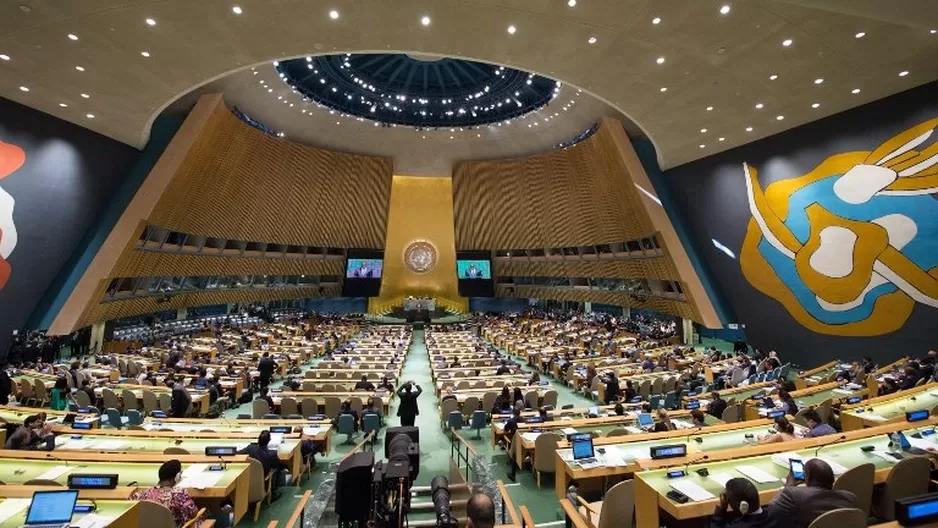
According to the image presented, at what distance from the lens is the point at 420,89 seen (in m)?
31.8

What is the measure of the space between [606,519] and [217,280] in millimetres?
29912

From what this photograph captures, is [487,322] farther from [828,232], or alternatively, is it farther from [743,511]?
[743,511]

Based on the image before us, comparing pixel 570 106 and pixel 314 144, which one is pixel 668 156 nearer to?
pixel 570 106

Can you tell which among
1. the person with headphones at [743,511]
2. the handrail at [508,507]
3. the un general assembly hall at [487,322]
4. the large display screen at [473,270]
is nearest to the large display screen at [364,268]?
the un general assembly hall at [487,322]

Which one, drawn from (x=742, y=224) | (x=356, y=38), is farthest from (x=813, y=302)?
(x=356, y=38)

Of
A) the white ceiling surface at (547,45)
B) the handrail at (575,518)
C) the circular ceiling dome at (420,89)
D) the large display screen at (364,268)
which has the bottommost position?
the handrail at (575,518)

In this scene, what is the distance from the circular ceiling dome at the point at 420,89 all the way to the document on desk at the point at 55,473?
23.0 metres

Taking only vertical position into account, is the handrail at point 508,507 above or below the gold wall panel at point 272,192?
below

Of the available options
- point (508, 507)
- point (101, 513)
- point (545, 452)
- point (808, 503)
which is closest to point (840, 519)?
point (808, 503)

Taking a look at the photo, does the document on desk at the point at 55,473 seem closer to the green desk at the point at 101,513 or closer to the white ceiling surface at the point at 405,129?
the green desk at the point at 101,513

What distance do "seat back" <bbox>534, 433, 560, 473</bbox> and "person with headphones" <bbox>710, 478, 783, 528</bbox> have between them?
3.16 m

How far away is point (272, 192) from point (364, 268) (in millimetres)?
11492

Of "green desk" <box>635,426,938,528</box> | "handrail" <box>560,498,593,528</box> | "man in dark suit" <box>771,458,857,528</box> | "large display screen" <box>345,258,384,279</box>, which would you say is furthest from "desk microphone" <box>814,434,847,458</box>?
"large display screen" <box>345,258,384,279</box>

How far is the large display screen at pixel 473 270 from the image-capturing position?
127ft
